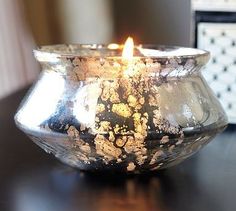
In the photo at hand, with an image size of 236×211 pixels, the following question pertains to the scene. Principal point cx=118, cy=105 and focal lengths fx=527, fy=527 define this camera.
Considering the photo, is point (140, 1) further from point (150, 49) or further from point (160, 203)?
point (160, 203)

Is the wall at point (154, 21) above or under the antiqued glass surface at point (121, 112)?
under

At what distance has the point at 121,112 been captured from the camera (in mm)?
482

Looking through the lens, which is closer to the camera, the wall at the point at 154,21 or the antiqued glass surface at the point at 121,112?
the antiqued glass surface at the point at 121,112

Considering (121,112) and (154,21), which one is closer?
(121,112)

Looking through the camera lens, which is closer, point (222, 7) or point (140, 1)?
point (222, 7)

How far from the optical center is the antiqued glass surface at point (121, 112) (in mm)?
481

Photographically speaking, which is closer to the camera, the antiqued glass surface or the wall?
the antiqued glass surface

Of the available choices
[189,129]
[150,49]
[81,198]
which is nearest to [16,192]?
[81,198]

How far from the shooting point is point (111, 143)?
0.48 meters

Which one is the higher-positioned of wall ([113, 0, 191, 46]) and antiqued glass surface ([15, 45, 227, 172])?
antiqued glass surface ([15, 45, 227, 172])

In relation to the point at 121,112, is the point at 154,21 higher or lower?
lower

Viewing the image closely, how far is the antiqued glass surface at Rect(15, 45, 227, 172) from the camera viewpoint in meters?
0.48

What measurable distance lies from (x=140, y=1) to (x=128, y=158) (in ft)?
2.94

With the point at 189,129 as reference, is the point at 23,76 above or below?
below
